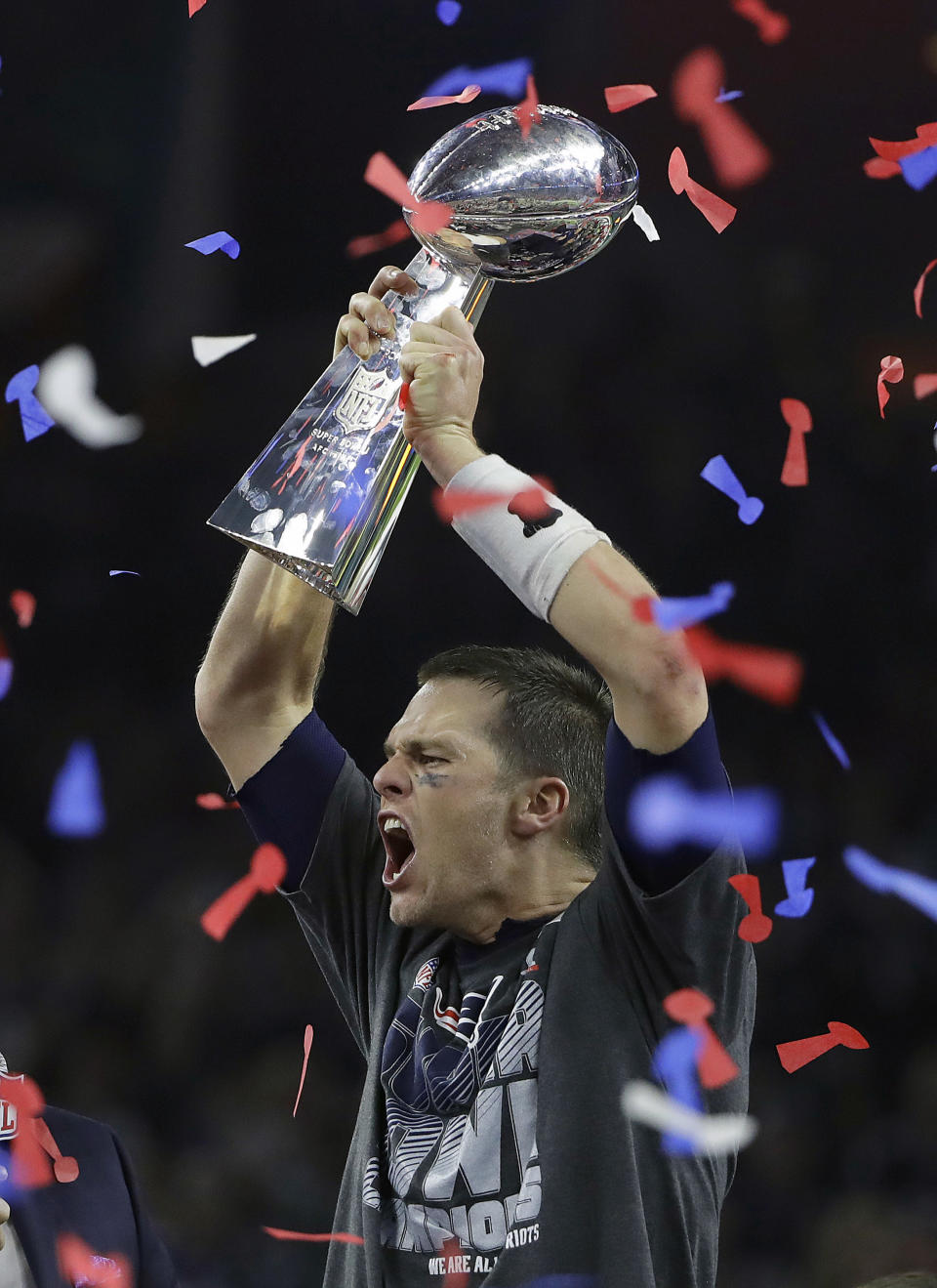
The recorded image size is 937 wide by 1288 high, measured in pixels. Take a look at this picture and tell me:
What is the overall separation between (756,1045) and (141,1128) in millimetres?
1279

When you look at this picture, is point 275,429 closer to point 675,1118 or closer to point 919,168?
point 919,168

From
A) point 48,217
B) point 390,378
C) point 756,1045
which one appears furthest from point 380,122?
point 390,378

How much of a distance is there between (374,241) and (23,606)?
114 centimetres

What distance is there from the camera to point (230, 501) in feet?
5.22

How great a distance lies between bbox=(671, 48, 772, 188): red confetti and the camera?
388 centimetres

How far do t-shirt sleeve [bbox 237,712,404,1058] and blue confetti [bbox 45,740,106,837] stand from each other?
200 centimetres

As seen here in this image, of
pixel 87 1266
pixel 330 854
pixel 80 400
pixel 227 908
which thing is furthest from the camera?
pixel 80 400

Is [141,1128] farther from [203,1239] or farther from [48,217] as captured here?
[48,217]

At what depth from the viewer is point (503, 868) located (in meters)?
1.81

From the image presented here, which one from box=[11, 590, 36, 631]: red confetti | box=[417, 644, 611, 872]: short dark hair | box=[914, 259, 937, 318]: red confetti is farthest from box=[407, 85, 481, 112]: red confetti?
box=[11, 590, 36, 631]: red confetti

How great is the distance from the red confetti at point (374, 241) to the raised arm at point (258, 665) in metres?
1.92

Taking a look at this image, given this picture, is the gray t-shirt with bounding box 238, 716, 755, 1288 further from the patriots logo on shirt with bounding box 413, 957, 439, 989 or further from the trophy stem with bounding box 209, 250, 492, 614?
the trophy stem with bounding box 209, 250, 492, 614

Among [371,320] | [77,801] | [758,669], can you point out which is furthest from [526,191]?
[77,801]

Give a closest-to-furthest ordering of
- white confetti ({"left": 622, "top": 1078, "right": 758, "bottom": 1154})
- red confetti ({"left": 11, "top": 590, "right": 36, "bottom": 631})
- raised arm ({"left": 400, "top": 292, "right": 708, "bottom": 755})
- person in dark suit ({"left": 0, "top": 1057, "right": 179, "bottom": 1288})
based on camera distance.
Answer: raised arm ({"left": 400, "top": 292, "right": 708, "bottom": 755}) < white confetti ({"left": 622, "top": 1078, "right": 758, "bottom": 1154}) < person in dark suit ({"left": 0, "top": 1057, "right": 179, "bottom": 1288}) < red confetti ({"left": 11, "top": 590, "right": 36, "bottom": 631})
